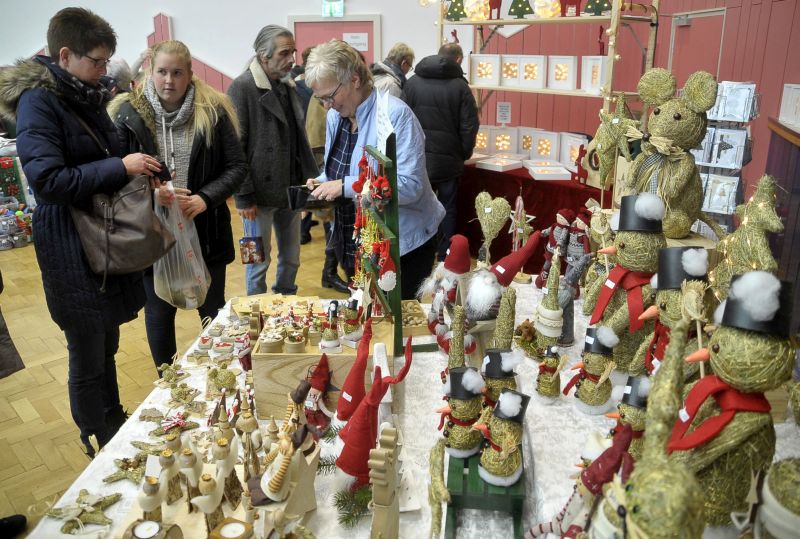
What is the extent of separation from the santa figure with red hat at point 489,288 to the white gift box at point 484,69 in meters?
2.80

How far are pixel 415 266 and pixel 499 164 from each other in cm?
207

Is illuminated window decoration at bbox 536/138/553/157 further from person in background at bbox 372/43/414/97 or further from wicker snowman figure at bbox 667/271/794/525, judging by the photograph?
wicker snowman figure at bbox 667/271/794/525

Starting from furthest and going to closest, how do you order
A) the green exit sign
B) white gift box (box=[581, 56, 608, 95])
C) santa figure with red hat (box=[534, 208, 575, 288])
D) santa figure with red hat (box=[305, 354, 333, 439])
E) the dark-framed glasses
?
the green exit sign < white gift box (box=[581, 56, 608, 95]) < santa figure with red hat (box=[534, 208, 575, 288]) < the dark-framed glasses < santa figure with red hat (box=[305, 354, 333, 439])

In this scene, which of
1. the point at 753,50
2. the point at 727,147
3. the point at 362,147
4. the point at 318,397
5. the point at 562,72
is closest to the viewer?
the point at 318,397

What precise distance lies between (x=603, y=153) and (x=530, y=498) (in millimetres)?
1326

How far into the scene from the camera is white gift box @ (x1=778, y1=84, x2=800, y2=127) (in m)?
2.38

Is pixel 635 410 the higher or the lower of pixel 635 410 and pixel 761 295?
the lower

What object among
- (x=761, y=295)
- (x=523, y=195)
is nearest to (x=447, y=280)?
(x=761, y=295)

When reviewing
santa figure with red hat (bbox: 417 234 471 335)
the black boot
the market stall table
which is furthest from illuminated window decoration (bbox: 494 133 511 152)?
santa figure with red hat (bbox: 417 234 471 335)

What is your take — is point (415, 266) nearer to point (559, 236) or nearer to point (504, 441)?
point (559, 236)

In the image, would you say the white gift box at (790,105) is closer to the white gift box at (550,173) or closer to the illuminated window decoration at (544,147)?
the white gift box at (550,173)

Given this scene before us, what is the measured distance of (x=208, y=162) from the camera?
6.99 ft

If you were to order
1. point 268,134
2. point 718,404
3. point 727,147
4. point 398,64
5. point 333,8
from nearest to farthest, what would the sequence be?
point 718,404 < point 727,147 < point 268,134 < point 398,64 < point 333,8

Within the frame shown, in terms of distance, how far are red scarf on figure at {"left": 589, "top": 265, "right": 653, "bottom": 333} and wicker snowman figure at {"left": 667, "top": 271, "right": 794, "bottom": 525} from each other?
47 cm
